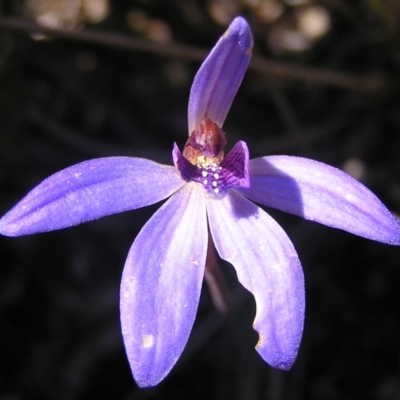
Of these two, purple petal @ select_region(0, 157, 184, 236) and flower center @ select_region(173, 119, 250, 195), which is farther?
flower center @ select_region(173, 119, 250, 195)

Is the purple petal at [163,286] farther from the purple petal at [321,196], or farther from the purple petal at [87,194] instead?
the purple petal at [321,196]

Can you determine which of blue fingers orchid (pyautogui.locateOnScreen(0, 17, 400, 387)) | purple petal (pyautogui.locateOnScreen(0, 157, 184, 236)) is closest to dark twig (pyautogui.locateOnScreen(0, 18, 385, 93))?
blue fingers orchid (pyautogui.locateOnScreen(0, 17, 400, 387))

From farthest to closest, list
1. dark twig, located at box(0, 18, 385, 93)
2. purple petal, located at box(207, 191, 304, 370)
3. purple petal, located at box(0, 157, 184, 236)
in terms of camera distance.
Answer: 1. dark twig, located at box(0, 18, 385, 93)
2. purple petal, located at box(207, 191, 304, 370)
3. purple petal, located at box(0, 157, 184, 236)

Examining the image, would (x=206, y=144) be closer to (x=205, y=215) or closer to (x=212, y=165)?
(x=212, y=165)

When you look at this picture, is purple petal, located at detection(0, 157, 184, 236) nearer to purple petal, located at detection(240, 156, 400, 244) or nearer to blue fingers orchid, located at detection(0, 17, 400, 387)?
blue fingers orchid, located at detection(0, 17, 400, 387)

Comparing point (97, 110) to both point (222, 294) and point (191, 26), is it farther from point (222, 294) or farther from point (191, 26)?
point (222, 294)

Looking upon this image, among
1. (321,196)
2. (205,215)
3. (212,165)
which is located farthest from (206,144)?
(321,196)

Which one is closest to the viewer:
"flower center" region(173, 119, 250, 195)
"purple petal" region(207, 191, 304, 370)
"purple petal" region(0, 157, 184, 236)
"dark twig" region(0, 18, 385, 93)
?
"purple petal" region(0, 157, 184, 236)

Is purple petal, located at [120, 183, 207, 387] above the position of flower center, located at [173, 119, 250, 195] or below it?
below

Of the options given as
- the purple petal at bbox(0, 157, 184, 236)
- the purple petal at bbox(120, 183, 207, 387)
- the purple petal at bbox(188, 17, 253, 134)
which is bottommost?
the purple petal at bbox(120, 183, 207, 387)
